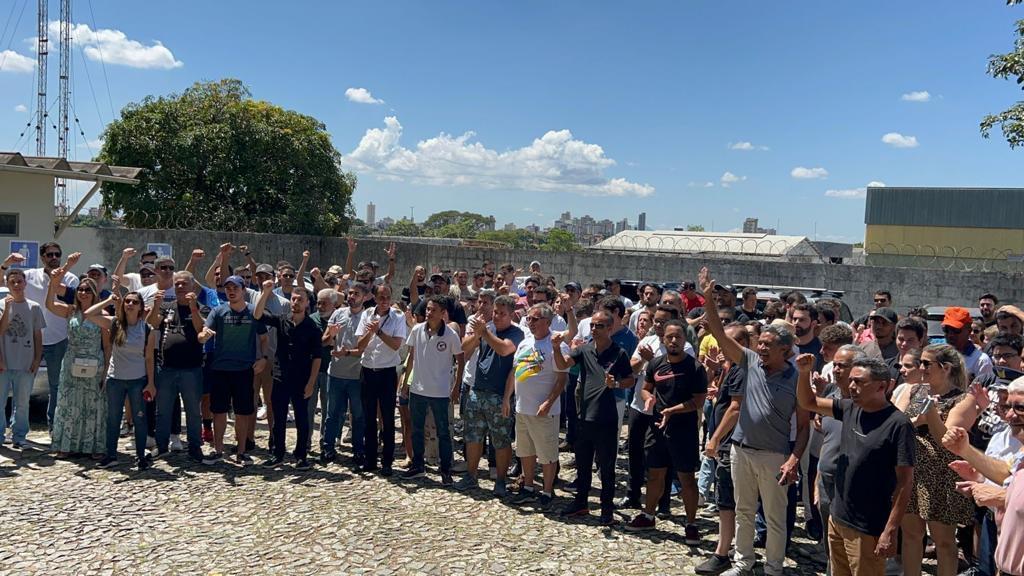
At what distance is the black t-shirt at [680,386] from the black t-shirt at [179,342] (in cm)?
461

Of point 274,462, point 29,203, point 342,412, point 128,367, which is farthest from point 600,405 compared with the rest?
point 29,203

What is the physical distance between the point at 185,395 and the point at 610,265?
1190 centimetres

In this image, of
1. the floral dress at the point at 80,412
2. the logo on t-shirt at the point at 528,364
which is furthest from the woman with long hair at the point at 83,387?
the logo on t-shirt at the point at 528,364

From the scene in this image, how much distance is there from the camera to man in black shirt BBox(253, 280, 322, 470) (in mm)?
7684

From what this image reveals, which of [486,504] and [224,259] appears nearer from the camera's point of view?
[486,504]

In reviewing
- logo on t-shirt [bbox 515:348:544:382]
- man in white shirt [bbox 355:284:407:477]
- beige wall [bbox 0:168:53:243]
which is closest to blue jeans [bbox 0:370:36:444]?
man in white shirt [bbox 355:284:407:477]

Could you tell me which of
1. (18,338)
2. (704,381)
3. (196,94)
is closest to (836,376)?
(704,381)

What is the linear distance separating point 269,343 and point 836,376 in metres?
5.70

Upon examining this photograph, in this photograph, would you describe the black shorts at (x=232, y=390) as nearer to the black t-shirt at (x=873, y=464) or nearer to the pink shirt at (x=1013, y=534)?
the black t-shirt at (x=873, y=464)

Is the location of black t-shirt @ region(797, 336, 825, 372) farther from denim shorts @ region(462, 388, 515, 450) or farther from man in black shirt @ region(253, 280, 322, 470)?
man in black shirt @ region(253, 280, 322, 470)

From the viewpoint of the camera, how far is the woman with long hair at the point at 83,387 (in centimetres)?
759

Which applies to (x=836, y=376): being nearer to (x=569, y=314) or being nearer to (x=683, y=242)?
(x=569, y=314)

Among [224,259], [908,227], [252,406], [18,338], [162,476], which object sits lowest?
[162,476]

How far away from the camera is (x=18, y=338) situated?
25.9 ft
